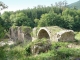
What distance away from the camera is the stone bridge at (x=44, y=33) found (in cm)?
2097

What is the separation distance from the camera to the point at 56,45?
1797 cm

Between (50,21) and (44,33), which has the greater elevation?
(44,33)

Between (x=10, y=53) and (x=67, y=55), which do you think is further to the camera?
(x=67, y=55)

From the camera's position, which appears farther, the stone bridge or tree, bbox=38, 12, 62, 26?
tree, bbox=38, 12, 62, 26

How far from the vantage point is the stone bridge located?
68.8 feet

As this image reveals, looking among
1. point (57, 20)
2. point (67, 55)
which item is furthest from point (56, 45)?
point (57, 20)

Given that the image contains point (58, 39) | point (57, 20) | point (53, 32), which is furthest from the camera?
point (57, 20)

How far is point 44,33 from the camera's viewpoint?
1062 inches

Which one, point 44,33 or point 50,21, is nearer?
point 44,33

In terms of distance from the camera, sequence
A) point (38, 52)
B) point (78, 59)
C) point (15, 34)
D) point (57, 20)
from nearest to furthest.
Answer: point (78, 59)
point (38, 52)
point (15, 34)
point (57, 20)

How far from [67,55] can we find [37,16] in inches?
1802

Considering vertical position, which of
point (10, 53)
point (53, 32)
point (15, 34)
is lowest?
point (15, 34)

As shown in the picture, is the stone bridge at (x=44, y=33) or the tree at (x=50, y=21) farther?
the tree at (x=50, y=21)

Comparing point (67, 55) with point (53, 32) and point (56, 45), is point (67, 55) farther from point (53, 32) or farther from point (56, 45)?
point (53, 32)
